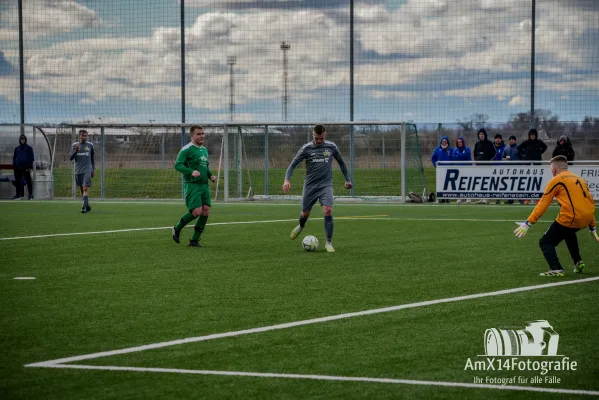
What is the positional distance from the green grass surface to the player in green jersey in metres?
0.46

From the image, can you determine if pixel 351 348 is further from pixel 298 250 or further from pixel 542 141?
pixel 542 141

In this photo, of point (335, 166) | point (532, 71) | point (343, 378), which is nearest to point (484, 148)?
point (532, 71)

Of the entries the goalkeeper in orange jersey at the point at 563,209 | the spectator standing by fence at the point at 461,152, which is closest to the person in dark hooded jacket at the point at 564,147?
the spectator standing by fence at the point at 461,152

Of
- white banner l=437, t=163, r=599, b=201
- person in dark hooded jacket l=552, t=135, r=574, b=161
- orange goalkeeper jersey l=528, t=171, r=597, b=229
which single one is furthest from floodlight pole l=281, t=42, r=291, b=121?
orange goalkeeper jersey l=528, t=171, r=597, b=229

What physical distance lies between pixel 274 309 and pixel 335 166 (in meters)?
22.1

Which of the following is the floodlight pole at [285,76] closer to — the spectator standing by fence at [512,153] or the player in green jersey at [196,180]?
the spectator standing by fence at [512,153]

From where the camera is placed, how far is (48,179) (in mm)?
30703

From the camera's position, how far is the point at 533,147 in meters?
25.7

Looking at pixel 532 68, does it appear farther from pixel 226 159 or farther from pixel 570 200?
pixel 570 200

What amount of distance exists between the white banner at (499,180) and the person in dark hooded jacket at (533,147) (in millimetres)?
413

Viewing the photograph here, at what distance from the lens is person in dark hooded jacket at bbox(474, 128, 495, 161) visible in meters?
26.0

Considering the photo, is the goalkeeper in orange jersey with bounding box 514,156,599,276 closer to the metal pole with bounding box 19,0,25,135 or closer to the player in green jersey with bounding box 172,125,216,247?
the player in green jersey with bounding box 172,125,216,247

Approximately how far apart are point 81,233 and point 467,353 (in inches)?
441

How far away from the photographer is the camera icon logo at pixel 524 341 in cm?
649
